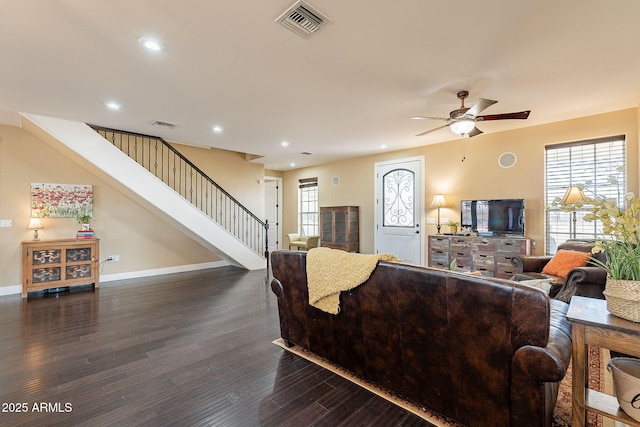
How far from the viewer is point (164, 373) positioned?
2.27 meters

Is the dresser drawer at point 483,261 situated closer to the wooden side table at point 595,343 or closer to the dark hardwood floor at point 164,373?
the dark hardwood floor at point 164,373

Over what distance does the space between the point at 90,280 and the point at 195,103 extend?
3.62 m

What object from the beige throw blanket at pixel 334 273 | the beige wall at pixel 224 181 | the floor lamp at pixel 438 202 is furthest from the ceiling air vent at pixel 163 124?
the floor lamp at pixel 438 202

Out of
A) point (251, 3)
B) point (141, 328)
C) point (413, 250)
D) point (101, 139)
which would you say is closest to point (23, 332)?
point (141, 328)

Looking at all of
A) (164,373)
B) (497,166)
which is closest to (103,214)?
(164,373)

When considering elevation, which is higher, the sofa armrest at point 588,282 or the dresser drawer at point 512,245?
the dresser drawer at point 512,245

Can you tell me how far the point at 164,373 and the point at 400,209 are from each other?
5.29 m

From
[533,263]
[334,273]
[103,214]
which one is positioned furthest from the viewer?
[103,214]

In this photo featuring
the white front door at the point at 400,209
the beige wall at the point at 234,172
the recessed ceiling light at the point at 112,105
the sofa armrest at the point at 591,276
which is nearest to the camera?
the sofa armrest at the point at 591,276

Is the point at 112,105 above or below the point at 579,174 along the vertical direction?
above

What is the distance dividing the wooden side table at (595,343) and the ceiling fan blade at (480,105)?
2.19 meters

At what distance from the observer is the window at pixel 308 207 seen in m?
8.29

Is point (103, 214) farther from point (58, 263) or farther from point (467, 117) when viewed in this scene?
point (467, 117)

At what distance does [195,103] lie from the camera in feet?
12.2
